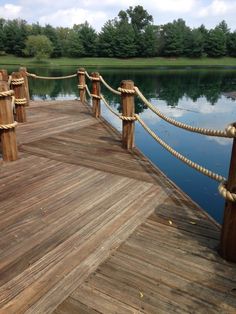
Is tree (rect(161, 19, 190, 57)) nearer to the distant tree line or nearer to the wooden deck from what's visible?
the distant tree line

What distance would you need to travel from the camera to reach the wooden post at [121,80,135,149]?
577 centimetres

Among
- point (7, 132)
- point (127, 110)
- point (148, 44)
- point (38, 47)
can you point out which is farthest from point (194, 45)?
point (7, 132)

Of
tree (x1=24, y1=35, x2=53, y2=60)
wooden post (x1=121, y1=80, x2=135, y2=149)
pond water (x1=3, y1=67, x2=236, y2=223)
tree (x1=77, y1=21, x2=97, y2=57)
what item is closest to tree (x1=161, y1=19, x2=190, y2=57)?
tree (x1=77, y1=21, x2=97, y2=57)

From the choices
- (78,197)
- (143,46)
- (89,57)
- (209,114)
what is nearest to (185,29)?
(143,46)

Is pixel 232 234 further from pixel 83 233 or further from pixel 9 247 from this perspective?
pixel 9 247

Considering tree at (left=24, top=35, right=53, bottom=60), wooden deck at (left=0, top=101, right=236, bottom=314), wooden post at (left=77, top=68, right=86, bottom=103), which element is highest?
tree at (left=24, top=35, right=53, bottom=60)

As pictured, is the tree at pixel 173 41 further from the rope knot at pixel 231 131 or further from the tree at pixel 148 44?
the rope knot at pixel 231 131

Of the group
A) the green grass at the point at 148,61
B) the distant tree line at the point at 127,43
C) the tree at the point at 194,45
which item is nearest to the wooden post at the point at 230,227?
the green grass at the point at 148,61

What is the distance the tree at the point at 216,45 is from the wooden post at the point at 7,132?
264 feet

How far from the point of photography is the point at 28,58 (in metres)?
76.9

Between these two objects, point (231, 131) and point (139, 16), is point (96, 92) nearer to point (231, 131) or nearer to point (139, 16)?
point (231, 131)

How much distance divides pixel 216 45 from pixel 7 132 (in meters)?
80.6

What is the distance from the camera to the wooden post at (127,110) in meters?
5.77

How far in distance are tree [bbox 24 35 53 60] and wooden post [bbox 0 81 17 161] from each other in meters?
67.1
